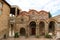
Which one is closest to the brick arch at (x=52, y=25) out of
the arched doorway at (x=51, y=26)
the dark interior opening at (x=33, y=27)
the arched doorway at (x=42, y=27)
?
the arched doorway at (x=51, y=26)

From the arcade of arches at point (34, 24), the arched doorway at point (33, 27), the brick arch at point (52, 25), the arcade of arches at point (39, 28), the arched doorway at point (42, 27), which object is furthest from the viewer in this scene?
the arched doorway at point (33, 27)

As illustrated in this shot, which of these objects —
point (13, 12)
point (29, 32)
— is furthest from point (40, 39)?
point (13, 12)

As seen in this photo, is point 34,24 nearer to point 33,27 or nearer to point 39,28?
point 33,27

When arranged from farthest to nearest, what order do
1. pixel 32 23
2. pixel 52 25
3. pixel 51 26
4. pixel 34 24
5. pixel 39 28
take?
pixel 51 26 → pixel 52 25 → pixel 34 24 → pixel 32 23 → pixel 39 28

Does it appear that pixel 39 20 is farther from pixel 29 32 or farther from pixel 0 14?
pixel 0 14

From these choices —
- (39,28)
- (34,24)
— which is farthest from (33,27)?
(39,28)

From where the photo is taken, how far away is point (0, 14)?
3070 cm

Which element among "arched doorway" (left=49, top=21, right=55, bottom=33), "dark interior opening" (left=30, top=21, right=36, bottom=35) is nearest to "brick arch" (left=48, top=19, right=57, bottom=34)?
"arched doorway" (left=49, top=21, right=55, bottom=33)

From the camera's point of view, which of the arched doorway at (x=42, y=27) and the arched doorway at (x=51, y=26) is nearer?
the arched doorway at (x=42, y=27)

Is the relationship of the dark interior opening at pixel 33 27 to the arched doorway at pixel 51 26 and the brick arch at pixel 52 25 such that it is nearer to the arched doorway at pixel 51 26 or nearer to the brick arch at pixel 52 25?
the brick arch at pixel 52 25

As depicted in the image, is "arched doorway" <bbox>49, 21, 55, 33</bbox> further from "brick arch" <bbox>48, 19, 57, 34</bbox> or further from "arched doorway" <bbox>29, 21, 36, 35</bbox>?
"arched doorway" <bbox>29, 21, 36, 35</bbox>

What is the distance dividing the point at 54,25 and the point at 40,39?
10.0 metres

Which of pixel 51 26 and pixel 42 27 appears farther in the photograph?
pixel 51 26

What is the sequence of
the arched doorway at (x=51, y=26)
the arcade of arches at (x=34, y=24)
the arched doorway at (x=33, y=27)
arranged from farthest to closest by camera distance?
the arched doorway at (x=51, y=26), the arched doorway at (x=33, y=27), the arcade of arches at (x=34, y=24)
